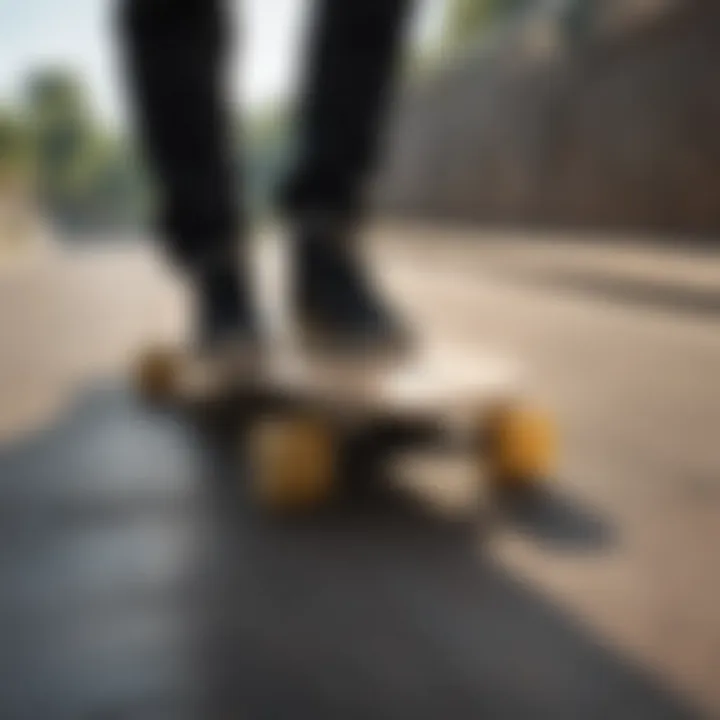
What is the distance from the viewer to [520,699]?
14.7 inches

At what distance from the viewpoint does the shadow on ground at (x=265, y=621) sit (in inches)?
14.7

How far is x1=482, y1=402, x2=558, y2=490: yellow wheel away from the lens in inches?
25.0

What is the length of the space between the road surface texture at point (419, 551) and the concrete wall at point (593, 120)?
0.14 feet

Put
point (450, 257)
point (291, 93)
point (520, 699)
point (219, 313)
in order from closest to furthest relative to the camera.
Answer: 1. point (520, 699)
2. point (291, 93)
3. point (219, 313)
4. point (450, 257)

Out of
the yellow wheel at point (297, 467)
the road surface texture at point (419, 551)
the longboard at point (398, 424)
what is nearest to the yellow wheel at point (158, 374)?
the road surface texture at point (419, 551)

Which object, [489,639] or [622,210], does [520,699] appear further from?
[622,210]

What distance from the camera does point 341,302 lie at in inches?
27.1

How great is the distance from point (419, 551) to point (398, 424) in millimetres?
120

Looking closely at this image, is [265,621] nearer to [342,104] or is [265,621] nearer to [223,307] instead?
[342,104]

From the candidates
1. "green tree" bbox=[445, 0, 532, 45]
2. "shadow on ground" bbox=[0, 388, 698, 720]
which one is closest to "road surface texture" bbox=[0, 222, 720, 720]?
"shadow on ground" bbox=[0, 388, 698, 720]

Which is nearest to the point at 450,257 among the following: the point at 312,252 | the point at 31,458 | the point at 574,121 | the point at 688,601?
the point at 574,121

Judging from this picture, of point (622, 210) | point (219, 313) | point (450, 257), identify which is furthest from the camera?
point (450, 257)

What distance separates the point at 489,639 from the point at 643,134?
452 mm

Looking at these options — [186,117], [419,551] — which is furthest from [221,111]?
[419,551]
